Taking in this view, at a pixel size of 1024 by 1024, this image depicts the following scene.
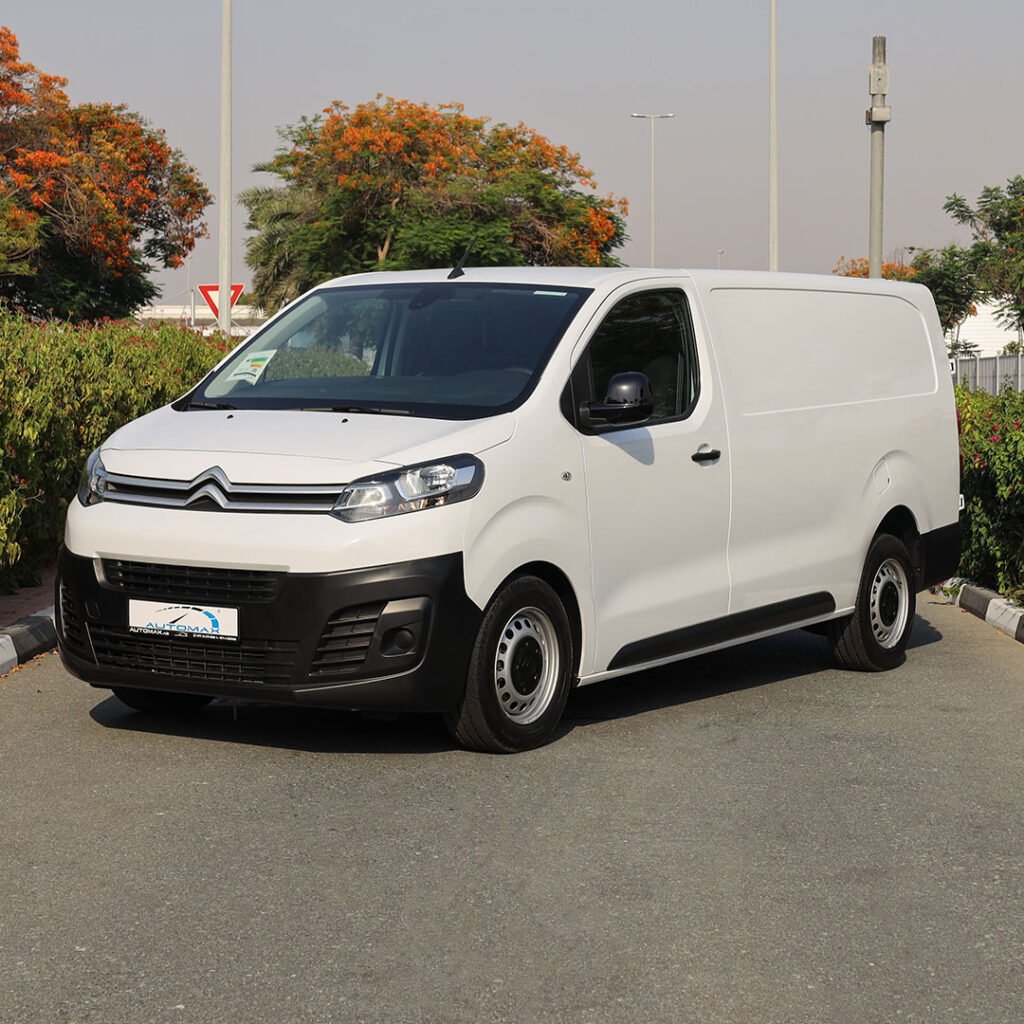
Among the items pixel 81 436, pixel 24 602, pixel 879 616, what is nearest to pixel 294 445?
pixel 879 616

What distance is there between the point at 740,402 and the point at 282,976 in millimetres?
4442

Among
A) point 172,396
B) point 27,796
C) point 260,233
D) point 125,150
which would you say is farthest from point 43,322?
point 260,233

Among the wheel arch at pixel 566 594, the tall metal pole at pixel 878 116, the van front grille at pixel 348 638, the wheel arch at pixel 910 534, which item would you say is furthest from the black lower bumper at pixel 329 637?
the tall metal pole at pixel 878 116

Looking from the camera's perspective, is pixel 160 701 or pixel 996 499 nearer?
pixel 160 701

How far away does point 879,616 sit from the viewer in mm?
9562

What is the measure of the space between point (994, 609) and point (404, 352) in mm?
5186

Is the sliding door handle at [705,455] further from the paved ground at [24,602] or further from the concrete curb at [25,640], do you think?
the paved ground at [24,602]

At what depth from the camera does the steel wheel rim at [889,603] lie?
31.3ft

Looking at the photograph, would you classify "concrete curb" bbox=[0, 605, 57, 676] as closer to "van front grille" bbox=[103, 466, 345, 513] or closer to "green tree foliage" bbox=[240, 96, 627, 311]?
"van front grille" bbox=[103, 466, 345, 513]

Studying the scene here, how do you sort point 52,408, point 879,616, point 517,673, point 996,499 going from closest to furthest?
1. point 517,673
2. point 879,616
3. point 52,408
4. point 996,499

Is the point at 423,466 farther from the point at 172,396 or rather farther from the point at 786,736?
the point at 172,396

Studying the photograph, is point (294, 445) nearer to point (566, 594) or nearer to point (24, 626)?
→ point (566, 594)

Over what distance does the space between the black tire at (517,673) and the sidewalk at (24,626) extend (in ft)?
10.1

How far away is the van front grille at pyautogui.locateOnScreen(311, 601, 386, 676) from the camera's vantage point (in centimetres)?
675
